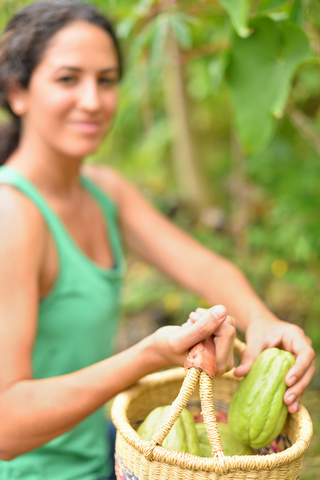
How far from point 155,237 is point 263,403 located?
2.67ft

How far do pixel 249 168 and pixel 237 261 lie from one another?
505mm

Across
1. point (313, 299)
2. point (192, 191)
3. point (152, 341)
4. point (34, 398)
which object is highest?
point (152, 341)

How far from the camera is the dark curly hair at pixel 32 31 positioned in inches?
47.8

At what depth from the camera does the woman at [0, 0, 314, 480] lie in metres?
0.83

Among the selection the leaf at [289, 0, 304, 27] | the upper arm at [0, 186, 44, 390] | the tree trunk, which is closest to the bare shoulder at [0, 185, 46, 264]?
the upper arm at [0, 186, 44, 390]

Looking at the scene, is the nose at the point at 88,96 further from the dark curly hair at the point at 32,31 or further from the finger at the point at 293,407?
the finger at the point at 293,407

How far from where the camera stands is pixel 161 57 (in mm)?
1804

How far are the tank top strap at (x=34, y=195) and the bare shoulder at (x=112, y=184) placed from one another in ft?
1.44

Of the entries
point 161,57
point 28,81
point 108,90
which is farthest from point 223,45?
point 28,81

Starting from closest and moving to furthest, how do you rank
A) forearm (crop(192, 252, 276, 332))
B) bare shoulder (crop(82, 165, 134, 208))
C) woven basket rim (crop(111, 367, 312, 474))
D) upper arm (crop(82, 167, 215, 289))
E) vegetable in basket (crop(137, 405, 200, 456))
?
woven basket rim (crop(111, 367, 312, 474)), vegetable in basket (crop(137, 405, 200, 456)), forearm (crop(192, 252, 276, 332)), upper arm (crop(82, 167, 215, 289)), bare shoulder (crop(82, 165, 134, 208))

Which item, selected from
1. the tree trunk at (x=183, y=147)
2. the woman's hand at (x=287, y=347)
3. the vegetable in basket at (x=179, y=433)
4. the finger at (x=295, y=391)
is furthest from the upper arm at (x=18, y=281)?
the tree trunk at (x=183, y=147)

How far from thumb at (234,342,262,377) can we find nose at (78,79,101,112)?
732 mm

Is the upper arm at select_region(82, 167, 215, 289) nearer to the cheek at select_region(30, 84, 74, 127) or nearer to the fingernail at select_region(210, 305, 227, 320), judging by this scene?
the cheek at select_region(30, 84, 74, 127)

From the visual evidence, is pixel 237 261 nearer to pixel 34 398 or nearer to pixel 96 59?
pixel 96 59
